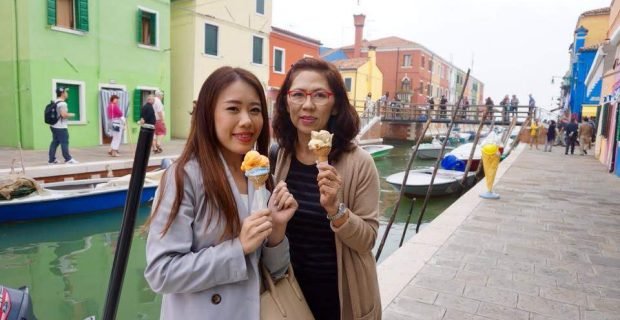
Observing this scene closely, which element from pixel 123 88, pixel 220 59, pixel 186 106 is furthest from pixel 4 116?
pixel 220 59

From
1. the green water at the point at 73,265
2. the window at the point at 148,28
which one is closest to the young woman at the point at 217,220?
the green water at the point at 73,265

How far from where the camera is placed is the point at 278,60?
23.2m

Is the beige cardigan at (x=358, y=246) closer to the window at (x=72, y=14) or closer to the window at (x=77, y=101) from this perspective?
the window at (x=77, y=101)

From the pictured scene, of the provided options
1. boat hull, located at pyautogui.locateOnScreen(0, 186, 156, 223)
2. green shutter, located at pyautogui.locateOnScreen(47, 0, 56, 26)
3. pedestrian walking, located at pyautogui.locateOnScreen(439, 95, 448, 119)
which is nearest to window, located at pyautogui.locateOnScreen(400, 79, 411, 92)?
pedestrian walking, located at pyautogui.locateOnScreen(439, 95, 448, 119)

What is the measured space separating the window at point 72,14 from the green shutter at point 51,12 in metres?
0.29

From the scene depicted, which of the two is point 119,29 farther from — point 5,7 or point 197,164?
point 197,164

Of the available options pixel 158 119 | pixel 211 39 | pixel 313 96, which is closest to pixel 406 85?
pixel 211 39

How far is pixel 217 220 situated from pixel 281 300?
0.34 meters

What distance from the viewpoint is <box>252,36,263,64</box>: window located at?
2045 cm

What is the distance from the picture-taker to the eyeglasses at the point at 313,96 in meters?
1.71

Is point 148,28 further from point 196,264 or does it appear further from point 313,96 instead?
point 196,264

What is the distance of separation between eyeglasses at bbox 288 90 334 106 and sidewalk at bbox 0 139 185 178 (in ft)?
22.3

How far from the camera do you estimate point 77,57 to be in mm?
12875

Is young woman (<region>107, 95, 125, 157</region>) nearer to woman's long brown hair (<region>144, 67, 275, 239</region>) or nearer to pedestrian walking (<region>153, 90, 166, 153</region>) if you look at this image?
pedestrian walking (<region>153, 90, 166, 153</region>)
